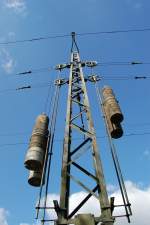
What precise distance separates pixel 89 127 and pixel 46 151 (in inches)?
54.5

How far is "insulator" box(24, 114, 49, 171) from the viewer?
322 inches

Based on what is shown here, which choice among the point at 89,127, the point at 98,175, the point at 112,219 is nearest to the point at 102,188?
the point at 98,175

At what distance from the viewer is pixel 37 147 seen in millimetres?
8516

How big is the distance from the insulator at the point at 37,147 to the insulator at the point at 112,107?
6.95 feet

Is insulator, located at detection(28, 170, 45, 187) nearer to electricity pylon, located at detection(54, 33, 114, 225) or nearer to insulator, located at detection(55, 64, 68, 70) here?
electricity pylon, located at detection(54, 33, 114, 225)

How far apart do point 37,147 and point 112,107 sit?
2.73 meters

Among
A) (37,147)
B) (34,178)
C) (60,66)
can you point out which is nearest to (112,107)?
(37,147)

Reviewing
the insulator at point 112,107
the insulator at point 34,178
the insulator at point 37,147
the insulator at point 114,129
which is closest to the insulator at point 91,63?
the insulator at point 112,107

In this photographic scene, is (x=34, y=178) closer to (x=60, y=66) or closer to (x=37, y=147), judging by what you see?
(x=37, y=147)

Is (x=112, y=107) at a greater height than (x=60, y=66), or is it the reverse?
(x=60, y=66)

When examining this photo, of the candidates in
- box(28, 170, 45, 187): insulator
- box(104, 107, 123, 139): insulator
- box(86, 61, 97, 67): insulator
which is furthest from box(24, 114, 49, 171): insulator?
box(86, 61, 97, 67): insulator

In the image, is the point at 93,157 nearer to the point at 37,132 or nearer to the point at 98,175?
the point at 98,175

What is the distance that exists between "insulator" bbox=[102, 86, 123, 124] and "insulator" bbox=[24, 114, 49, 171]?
6.95 ft

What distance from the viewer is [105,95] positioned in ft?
34.9
